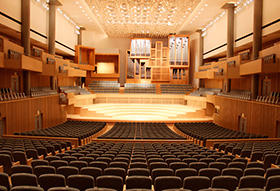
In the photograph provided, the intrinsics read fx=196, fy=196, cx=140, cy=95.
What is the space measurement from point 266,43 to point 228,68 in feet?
8.05

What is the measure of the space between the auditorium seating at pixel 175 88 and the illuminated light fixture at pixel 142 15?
4.63 meters

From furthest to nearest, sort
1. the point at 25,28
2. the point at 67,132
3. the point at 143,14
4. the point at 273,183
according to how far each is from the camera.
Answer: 1. the point at 143,14
2. the point at 25,28
3. the point at 67,132
4. the point at 273,183

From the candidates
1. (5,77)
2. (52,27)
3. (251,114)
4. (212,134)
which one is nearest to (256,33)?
(251,114)

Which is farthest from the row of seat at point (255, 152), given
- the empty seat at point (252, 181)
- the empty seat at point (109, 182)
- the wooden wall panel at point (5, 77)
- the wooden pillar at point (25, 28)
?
the wooden wall panel at point (5, 77)

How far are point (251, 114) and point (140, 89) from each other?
9.42m

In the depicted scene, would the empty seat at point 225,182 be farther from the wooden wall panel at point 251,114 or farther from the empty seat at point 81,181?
the wooden wall panel at point 251,114

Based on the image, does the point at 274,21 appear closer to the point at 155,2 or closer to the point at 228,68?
the point at 228,68

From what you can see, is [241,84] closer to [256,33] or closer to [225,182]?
[256,33]

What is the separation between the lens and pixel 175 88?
1669cm

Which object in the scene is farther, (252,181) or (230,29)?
(230,29)

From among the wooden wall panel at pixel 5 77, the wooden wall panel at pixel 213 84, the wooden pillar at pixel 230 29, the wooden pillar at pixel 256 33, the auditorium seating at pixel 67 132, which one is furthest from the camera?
the wooden wall panel at pixel 213 84

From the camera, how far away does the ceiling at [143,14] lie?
1154 cm

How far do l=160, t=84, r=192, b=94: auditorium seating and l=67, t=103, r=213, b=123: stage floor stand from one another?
2787mm

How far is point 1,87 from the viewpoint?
8.29 metres
